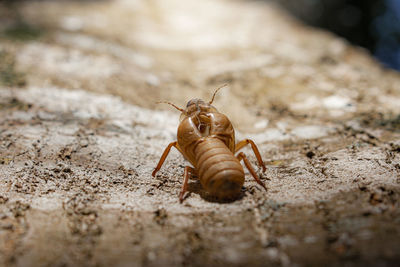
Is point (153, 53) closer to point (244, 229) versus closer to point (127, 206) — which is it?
point (127, 206)

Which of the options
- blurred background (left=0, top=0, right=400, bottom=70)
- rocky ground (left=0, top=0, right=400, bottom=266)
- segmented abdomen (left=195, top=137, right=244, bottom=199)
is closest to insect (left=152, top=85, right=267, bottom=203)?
segmented abdomen (left=195, top=137, right=244, bottom=199)

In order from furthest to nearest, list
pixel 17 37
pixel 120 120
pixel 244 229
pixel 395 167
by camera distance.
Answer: pixel 17 37, pixel 120 120, pixel 395 167, pixel 244 229

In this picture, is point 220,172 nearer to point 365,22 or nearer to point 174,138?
point 174,138

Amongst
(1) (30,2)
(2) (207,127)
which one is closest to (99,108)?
(2) (207,127)

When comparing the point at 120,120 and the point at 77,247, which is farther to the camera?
the point at 120,120

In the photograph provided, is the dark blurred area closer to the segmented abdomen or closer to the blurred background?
the blurred background

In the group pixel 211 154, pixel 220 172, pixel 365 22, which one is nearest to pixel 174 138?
pixel 211 154

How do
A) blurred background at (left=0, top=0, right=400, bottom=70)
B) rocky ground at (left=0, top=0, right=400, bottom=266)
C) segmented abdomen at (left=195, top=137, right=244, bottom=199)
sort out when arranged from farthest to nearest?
blurred background at (left=0, top=0, right=400, bottom=70)
segmented abdomen at (left=195, top=137, right=244, bottom=199)
rocky ground at (left=0, top=0, right=400, bottom=266)
